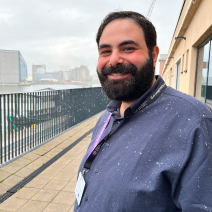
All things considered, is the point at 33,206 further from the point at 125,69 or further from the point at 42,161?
the point at 125,69

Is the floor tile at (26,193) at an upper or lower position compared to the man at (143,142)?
lower

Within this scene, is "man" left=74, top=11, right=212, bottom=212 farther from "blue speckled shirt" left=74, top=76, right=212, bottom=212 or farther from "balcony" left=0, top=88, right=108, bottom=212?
"balcony" left=0, top=88, right=108, bottom=212

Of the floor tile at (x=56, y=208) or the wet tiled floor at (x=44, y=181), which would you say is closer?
the floor tile at (x=56, y=208)

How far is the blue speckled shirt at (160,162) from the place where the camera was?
0.86 metres

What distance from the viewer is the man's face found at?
49.3 inches

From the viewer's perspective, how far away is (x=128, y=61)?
1.25 meters

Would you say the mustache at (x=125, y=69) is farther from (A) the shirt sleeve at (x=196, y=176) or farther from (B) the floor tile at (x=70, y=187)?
(B) the floor tile at (x=70, y=187)

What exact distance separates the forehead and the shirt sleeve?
68 cm

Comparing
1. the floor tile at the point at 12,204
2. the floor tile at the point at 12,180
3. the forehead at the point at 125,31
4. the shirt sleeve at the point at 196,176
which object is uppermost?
the forehead at the point at 125,31

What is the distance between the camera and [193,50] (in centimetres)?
668

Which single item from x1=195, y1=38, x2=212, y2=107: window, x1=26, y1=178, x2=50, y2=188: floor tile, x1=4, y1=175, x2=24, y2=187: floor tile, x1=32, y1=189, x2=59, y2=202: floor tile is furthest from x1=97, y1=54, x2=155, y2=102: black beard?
x1=195, y1=38, x2=212, y2=107: window

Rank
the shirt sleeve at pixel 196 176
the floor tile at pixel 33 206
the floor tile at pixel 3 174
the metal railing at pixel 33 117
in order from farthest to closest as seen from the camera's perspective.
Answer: the metal railing at pixel 33 117
the floor tile at pixel 3 174
the floor tile at pixel 33 206
the shirt sleeve at pixel 196 176

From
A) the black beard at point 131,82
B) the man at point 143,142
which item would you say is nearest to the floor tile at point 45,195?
the man at point 143,142

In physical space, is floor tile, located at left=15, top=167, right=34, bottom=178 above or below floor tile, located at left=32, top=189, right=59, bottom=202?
below
